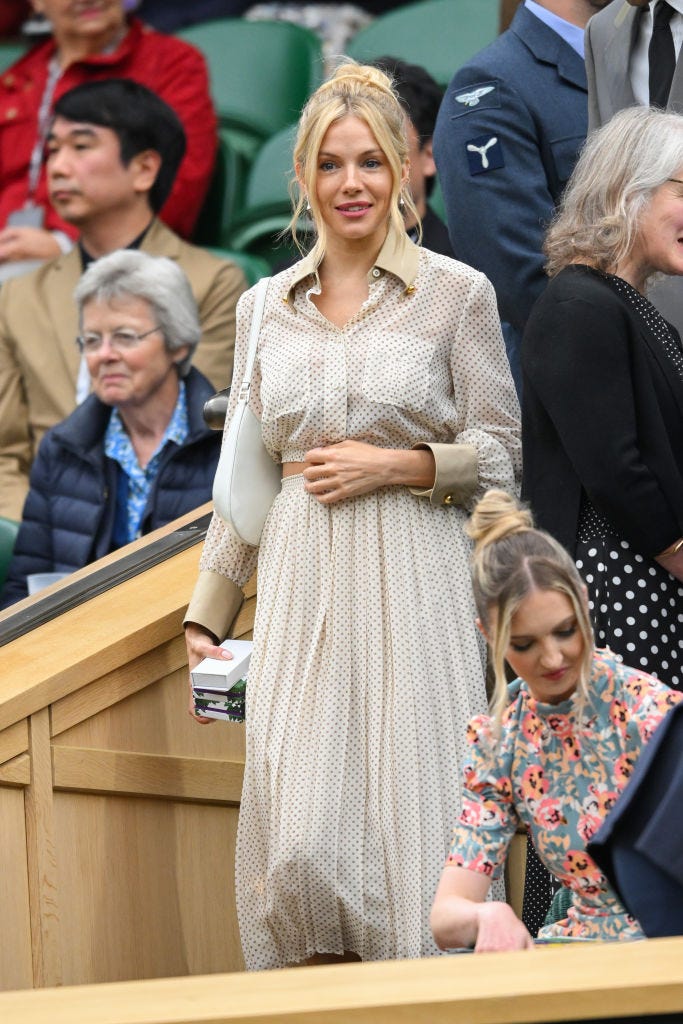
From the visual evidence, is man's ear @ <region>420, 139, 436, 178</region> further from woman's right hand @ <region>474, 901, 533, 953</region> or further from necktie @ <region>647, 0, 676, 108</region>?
woman's right hand @ <region>474, 901, 533, 953</region>

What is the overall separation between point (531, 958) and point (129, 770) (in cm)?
174

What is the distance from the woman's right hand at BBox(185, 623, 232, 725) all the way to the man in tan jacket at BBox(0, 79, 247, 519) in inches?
76.4

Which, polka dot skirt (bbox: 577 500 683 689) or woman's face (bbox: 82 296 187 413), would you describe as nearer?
polka dot skirt (bbox: 577 500 683 689)

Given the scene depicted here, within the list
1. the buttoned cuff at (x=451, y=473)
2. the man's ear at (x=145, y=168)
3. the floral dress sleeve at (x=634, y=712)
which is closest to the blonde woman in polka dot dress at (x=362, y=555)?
the buttoned cuff at (x=451, y=473)

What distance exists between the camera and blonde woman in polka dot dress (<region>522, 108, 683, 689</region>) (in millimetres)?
3045

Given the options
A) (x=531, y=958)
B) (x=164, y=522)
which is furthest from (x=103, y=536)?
(x=531, y=958)

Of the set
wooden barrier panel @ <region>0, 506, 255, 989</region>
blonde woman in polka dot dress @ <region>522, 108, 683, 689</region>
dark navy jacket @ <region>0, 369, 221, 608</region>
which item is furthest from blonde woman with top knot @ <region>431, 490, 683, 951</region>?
dark navy jacket @ <region>0, 369, 221, 608</region>

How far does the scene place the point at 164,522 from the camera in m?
4.33

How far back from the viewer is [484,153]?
3.89 m

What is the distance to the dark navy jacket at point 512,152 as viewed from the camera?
384cm

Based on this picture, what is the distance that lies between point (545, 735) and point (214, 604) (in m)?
1.05

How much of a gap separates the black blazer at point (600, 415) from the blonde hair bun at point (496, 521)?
1.59ft

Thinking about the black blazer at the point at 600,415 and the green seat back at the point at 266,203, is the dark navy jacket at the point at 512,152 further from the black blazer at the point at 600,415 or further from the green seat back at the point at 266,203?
the green seat back at the point at 266,203

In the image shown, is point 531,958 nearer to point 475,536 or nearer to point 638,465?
point 475,536
